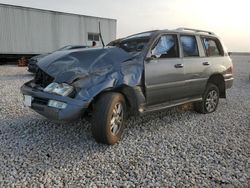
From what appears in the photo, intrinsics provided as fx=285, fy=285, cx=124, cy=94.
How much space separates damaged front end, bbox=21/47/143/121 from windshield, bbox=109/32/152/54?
43 cm

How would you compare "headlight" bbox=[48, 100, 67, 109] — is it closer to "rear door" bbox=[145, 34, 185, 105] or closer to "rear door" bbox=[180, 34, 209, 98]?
"rear door" bbox=[145, 34, 185, 105]

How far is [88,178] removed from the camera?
10.5 ft

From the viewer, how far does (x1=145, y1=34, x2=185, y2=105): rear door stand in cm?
A: 474

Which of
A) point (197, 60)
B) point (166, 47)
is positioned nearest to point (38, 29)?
point (197, 60)

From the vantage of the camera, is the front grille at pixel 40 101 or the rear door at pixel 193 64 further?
the rear door at pixel 193 64

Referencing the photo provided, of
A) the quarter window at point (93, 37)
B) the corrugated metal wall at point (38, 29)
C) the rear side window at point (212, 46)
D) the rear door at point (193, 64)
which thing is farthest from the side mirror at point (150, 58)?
the quarter window at point (93, 37)

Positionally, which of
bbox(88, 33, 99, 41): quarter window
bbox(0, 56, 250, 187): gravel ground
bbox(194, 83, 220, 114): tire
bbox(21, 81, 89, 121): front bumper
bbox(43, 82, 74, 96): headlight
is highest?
bbox(88, 33, 99, 41): quarter window

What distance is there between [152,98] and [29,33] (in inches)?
609

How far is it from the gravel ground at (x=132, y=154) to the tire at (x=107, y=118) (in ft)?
0.55

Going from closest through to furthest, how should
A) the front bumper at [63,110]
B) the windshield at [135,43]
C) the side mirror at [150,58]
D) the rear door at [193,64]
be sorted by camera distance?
the front bumper at [63,110], the side mirror at [150,58], the windshield at [135,43], the rear door at [193,64]

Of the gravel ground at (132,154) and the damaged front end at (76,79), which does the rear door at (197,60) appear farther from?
the damaged front end at (76,79)

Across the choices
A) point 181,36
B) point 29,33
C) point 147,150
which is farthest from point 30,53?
point 147,150

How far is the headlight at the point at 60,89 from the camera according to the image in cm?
390

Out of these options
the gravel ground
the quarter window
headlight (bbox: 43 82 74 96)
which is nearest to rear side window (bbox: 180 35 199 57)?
the gravel ground
